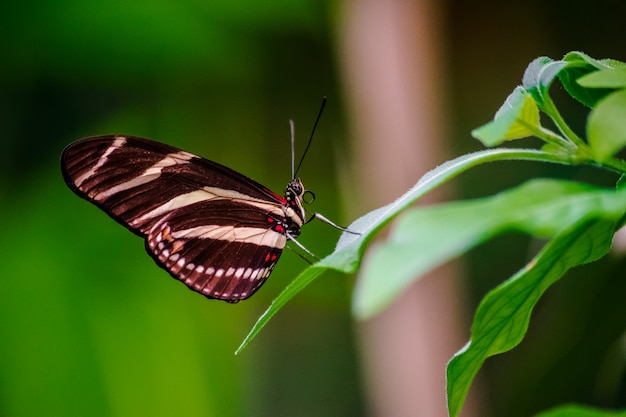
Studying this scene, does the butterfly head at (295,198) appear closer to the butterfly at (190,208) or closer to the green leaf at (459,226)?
the butterfly at (190,208)

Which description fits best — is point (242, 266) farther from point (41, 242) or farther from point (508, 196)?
point (41, 242)

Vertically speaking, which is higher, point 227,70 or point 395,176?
point 227,70

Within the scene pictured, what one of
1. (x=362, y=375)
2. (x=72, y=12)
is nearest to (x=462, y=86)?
(x=362, y=375)

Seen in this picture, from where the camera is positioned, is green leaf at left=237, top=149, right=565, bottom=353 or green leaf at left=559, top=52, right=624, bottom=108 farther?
green leaf at left=559, top=52, right=624, bottom=108

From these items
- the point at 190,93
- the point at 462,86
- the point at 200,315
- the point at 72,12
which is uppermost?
the point at 72,12

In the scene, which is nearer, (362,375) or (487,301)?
(487,301)

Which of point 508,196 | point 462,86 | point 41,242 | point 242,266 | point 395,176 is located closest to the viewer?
point 508,196

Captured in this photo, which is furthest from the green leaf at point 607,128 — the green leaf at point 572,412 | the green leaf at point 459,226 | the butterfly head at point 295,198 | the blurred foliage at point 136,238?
the blurred foliage at point 136,238

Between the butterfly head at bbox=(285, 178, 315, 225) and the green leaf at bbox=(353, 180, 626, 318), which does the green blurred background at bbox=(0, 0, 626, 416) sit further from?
the green leaf at bbox=(353, 180, 626, 318)

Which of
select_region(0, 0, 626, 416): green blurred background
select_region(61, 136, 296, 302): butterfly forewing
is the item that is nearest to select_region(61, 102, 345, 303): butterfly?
select_region(61, 136, 296, 302): butterfly forewing
